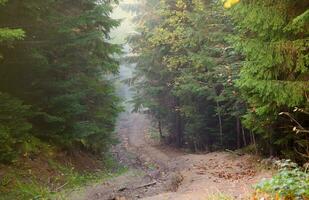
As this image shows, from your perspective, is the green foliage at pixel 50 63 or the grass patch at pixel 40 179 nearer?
the grass patch at pixel 40 179

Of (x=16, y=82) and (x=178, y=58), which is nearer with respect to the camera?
(x=16, y=82)

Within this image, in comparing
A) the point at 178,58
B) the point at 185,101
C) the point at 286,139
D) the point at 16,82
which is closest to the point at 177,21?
the point at 178,58

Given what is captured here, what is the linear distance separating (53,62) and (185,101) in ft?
48.0

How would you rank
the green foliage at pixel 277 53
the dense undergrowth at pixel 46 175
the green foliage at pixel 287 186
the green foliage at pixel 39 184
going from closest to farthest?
the green foliage at pixel 287 186
the green foliage at pixel 277 53
the green foliage at pixel 39 184
the dense undergrowth at pixel 46 175

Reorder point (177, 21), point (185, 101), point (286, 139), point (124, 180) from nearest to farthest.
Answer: point (286, 139) < point (124, 180) < point (177, 21) < point (185, 101)

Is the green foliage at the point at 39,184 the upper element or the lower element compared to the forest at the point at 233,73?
lower

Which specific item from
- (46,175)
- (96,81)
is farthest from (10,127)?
Result: (96,81)

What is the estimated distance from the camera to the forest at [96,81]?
9.05 meters

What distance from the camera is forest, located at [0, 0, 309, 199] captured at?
9.05 meters

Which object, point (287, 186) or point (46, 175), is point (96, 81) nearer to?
point (46, 175)

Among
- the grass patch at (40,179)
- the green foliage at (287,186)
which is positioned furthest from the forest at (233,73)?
the grass patch at (40,179)

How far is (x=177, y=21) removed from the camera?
24.8 m

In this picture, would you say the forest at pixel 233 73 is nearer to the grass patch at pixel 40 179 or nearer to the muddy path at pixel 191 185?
the muddy path at pixel 191 185

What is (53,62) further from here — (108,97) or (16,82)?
(108,97)
